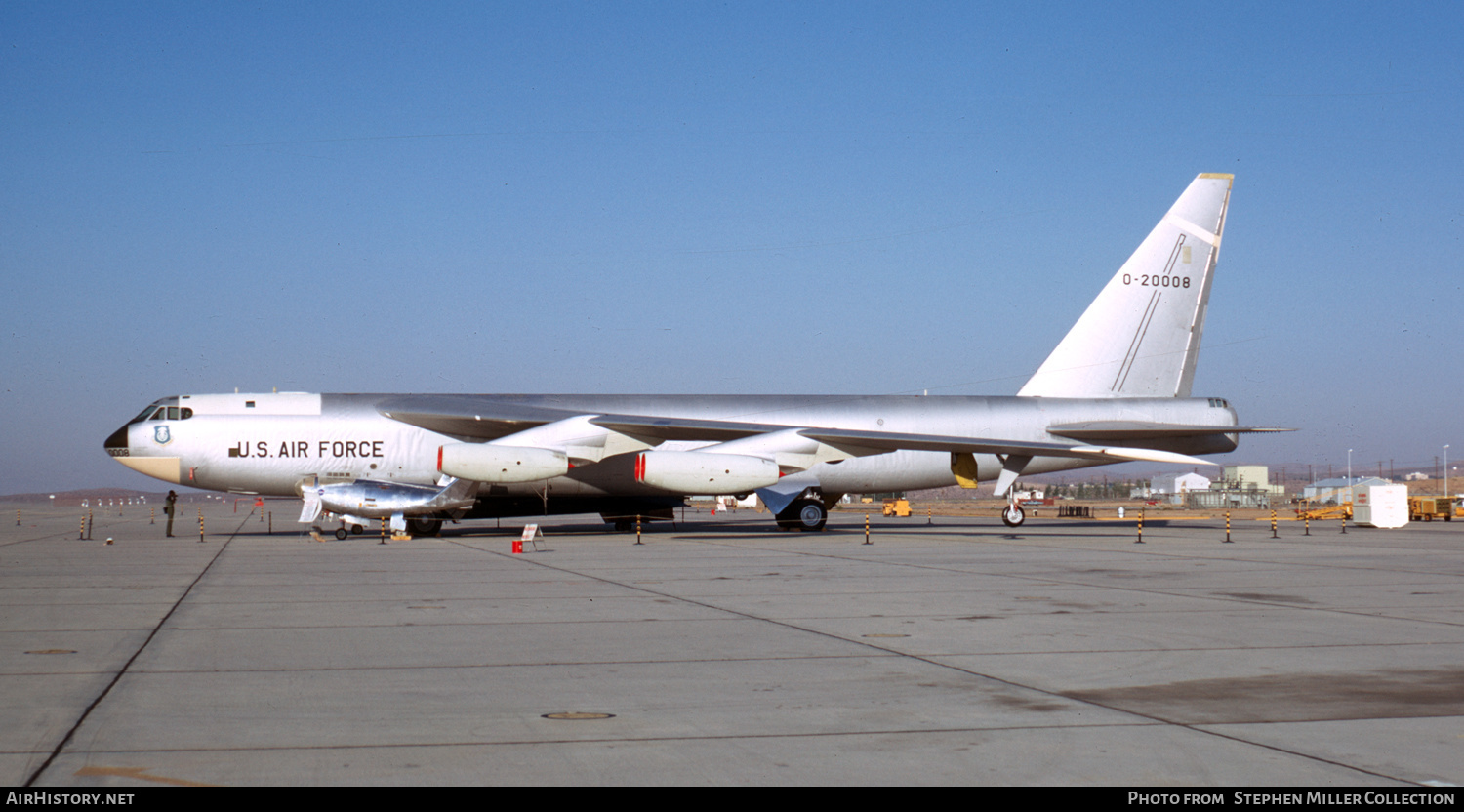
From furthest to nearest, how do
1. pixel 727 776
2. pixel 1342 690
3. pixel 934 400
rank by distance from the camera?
pixel 934 400
pixel 1342 690
pixel 727 776

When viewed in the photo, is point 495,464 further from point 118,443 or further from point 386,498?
point 118,443

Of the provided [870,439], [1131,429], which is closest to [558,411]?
[870,439]

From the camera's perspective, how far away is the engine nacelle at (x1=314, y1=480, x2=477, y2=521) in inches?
986

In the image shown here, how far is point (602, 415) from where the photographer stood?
2581 centimetres

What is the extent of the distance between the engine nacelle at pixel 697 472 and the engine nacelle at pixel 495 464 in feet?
6.49

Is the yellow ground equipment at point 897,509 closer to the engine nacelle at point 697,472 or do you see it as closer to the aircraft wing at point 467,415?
the engine nacelle at point 697,472

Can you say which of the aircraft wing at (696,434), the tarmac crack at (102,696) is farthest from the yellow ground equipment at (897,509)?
the tarmac crack at (102,696)

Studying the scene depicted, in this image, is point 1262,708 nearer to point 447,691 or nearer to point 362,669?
point 447,691

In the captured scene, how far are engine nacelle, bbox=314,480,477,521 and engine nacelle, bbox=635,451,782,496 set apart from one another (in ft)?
12.7

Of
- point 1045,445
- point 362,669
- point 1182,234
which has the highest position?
point 1182,234

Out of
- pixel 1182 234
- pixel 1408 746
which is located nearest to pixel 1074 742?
pixel 1408 746

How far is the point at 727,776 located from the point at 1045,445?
838 inches

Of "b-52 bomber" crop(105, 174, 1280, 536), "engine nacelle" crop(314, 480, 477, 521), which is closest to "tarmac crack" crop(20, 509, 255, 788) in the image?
"engine nacelle" crop(314, 480, 477, 521)

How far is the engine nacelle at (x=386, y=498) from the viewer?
82.2 ft
